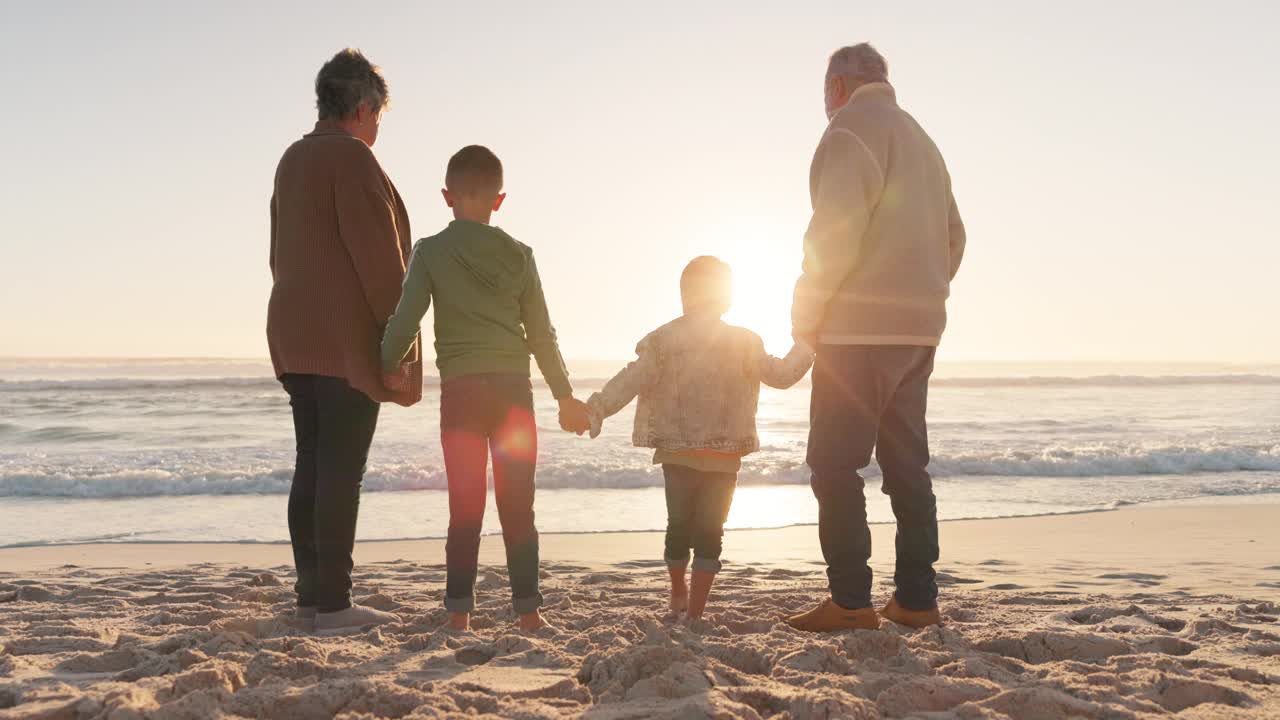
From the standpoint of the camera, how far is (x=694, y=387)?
386cm

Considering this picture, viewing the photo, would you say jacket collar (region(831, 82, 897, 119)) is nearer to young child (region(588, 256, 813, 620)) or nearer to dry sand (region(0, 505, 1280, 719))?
young child (region(588, 256, 813, 620))

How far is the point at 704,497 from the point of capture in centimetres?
383

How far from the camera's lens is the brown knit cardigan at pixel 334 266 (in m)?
3.50

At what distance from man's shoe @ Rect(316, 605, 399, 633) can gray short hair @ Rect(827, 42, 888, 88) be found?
8.56 feet

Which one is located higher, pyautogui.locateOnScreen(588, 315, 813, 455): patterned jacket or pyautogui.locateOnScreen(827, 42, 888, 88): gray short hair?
pyautogui.locateOnScreen(827, 42, 888, 88): gray short hair

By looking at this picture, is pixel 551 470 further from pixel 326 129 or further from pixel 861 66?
pixel 861 66

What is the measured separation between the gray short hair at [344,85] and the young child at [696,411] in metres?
1.38

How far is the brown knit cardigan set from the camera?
3.50 meters

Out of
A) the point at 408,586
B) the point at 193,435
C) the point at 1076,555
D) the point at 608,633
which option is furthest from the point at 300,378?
the point at 193,435

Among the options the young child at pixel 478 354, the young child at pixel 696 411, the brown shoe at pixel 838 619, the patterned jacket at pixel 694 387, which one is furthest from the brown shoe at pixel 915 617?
the young child at pixel 478 354

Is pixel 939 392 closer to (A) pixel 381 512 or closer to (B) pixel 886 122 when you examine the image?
(A) pixel 381 512

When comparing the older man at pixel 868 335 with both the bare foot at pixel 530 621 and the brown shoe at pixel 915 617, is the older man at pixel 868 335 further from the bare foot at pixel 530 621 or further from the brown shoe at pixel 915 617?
the bare foot at pixel 530 621

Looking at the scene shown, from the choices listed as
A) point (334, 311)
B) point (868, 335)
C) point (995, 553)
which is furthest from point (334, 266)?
point (995, 553)

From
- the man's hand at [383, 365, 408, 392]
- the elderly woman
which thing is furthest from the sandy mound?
the man's hand at [383, 365, 408, 392]
